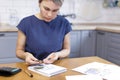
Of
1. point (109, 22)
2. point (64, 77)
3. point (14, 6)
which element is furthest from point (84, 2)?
point (64, 77)

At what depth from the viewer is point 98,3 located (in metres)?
3.91

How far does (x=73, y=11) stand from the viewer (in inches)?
149

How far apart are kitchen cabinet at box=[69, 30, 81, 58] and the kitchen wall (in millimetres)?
587

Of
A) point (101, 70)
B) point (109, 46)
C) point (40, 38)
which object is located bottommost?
point (109, 46)

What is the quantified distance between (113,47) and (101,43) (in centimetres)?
31

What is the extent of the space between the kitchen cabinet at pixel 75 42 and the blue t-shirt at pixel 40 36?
5.09 ft

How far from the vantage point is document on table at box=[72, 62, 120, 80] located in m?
1.19

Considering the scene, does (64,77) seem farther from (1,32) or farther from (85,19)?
(85,19)

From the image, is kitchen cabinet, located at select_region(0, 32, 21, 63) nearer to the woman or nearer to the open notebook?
the woman

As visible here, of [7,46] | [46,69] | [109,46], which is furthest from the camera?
[109,46]

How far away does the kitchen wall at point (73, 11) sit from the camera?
3.37 m

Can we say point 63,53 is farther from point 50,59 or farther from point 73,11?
point 73,11

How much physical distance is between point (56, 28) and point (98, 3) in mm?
2391

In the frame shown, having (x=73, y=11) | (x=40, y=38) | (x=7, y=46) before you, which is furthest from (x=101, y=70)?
(x=73, y=11)
